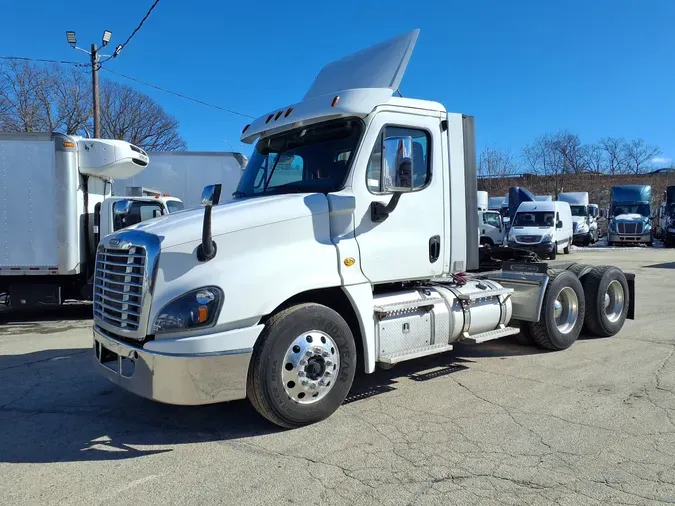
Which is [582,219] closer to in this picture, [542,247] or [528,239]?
[528,239]

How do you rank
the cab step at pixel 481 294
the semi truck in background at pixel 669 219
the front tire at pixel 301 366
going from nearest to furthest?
the front tire at pixel 301 366 → the cab step at pixel 481 294 → the semi truck in background at pixel 669 219

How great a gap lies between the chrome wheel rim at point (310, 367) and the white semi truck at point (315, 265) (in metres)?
0.01

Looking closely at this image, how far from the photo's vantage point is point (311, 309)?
4.20 metres

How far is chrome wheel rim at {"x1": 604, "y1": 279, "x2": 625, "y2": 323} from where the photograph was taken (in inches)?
301

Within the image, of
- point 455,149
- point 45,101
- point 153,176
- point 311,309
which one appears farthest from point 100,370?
point 45,101

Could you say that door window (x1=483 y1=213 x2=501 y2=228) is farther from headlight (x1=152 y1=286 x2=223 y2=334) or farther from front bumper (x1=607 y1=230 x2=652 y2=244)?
headlight (x1=152 y1=286 x2=223 y2=334)

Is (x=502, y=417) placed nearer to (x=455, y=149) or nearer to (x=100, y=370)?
(x=455, y=149)

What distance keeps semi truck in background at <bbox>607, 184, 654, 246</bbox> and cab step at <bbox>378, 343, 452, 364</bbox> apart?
30150 millimetres

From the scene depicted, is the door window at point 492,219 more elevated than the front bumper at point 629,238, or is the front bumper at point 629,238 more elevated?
the door window at point 492,219

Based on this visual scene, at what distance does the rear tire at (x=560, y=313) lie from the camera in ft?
21.3

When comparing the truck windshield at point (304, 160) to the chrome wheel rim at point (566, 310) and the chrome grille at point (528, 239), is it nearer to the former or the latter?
the chrome wheel rim at point (566, 310)

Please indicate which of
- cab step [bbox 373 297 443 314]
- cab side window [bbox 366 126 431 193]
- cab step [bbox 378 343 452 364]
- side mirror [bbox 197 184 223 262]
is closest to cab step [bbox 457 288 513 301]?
cab step [bbox 373 297 443 314]

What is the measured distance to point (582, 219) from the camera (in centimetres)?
3072

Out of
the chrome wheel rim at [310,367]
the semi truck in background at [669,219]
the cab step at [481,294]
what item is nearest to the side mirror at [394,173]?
the chrome wheel rim at [310,367]
